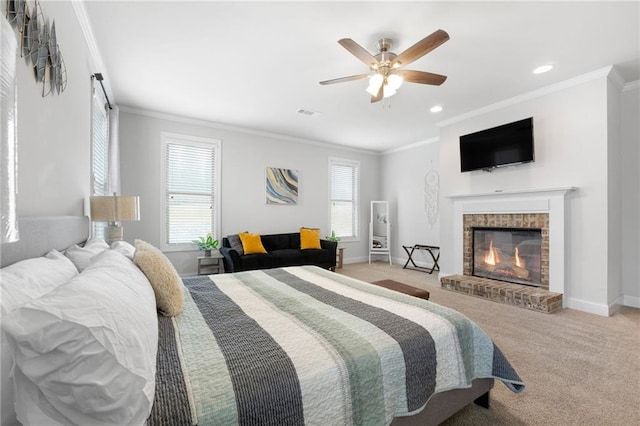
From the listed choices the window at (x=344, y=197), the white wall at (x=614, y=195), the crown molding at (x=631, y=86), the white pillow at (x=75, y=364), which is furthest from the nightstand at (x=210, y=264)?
the crown molding at (x=631, y=86)

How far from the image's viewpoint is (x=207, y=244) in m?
4.72

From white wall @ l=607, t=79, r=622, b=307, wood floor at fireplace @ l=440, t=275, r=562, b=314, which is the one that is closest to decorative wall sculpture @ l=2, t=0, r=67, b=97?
wood floor at fireplace @ l=440, t=275, r=562, b=314

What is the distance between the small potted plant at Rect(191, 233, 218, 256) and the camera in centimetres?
470

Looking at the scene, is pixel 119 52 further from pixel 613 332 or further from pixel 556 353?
pixel 613 332

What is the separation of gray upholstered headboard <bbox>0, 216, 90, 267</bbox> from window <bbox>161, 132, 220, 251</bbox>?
2856 mm

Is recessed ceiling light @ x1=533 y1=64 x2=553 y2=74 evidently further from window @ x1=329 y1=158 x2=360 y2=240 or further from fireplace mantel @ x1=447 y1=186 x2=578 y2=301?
window @ x1=329 y1=158 x2=360 y2=240

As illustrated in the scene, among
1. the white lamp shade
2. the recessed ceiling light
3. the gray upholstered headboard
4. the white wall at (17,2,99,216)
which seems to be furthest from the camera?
the recessed ceiling light

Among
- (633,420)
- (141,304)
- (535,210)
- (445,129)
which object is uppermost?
(445,129)

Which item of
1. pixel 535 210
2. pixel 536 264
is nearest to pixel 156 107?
pixel 535 210

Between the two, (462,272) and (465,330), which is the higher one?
(465,330)

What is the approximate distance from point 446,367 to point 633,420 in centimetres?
126

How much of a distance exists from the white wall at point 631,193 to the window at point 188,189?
5754 mm

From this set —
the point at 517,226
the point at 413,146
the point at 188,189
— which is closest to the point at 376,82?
the point at 517,226

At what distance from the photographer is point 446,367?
1.35 metres
